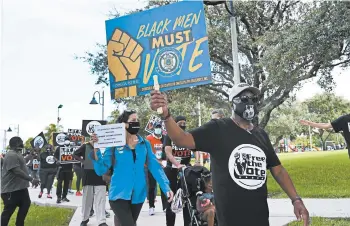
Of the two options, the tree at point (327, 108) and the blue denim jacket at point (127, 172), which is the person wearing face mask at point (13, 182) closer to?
the blue denim jacket at point (127, 172)

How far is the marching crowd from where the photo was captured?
3033mm

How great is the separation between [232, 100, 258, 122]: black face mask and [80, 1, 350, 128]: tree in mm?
8116

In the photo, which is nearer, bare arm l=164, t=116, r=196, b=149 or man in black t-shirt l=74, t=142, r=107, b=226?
bare arm l=164, t=116, r=196, b=149

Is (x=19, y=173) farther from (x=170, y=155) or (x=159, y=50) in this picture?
(x=159, y=50)

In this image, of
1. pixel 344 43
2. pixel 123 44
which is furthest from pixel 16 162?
pixel 344 43

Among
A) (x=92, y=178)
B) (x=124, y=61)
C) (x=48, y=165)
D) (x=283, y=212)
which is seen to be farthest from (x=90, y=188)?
(x=48, y=165)

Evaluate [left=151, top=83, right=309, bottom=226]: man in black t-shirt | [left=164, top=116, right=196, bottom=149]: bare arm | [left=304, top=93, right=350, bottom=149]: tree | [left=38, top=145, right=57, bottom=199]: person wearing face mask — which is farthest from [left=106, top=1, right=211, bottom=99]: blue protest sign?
[left=304, top=93, right=350, bottom=149]: tree

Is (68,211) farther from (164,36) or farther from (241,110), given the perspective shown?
(241,110)

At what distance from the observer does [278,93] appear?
16.4 meters

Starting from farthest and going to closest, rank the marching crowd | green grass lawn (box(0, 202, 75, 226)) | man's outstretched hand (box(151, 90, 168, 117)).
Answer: green grass lawn (box(0, 202, 75, 226))
the marching crowd
man's outstretched hand (box(151, 90, 168, 117))

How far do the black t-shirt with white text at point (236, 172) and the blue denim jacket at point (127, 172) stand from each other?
169 centimetres

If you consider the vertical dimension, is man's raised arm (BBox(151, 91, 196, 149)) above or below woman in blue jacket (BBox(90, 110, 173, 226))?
above

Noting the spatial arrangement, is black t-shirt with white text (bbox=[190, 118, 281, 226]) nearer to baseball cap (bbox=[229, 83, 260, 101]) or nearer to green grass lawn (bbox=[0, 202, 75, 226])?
baseball cap (bbox=[229, 83, 260, 101])

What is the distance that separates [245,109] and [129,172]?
6.07 feet
